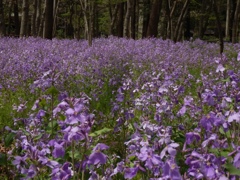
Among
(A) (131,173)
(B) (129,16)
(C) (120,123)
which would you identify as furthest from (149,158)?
(B) (129,16)

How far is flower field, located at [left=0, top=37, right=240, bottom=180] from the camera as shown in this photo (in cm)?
168

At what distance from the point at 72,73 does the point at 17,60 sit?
64.1 inches

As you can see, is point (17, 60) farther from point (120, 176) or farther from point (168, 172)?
point (168, 172)

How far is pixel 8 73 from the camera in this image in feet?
23.3

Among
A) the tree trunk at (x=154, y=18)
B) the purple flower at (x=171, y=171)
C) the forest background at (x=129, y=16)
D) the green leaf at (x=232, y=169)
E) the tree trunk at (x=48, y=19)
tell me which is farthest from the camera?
the tree trunk at (x=154, y=18)

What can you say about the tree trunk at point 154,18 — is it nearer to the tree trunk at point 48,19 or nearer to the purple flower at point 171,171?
the tree trunk at point 48,19

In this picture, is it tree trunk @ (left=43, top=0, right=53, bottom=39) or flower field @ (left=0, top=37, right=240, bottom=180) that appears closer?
flower field @ (left=0, top=37, right=240, bottom=180)

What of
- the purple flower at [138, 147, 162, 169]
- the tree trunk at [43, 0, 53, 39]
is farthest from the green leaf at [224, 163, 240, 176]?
the tree trunk at [43, 0, 53, 39]

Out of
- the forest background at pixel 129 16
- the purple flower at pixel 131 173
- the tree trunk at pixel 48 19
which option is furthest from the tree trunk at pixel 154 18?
the purple flower at pixel 131 173

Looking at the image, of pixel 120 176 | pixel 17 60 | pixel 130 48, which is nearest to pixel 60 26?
pixel 130 48

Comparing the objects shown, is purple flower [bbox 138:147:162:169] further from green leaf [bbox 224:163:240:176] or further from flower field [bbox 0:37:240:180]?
green leaf [bbox 224:163:240:176]

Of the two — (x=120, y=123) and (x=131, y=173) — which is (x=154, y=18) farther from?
(x=131, y=173)

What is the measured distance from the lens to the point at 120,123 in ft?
10.6

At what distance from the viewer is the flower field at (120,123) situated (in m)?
1.68
